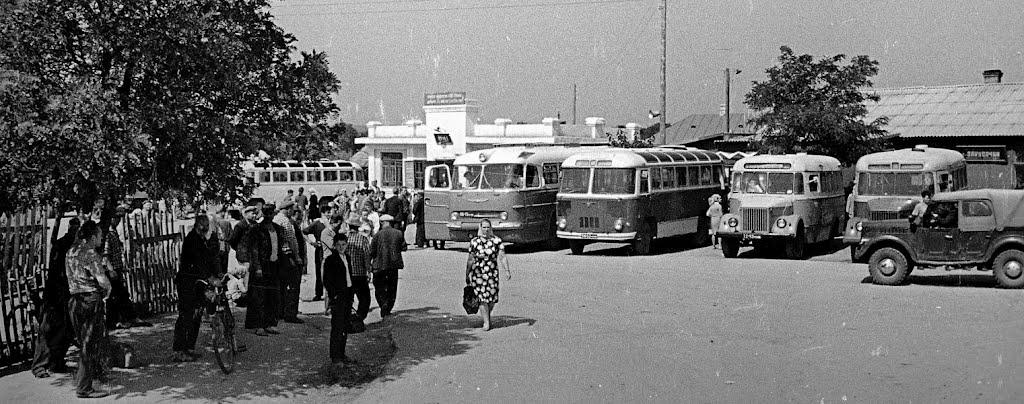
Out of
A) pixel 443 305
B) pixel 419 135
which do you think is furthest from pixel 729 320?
pixel 419 135

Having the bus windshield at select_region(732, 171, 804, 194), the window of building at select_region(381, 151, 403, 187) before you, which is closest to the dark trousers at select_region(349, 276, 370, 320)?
the bus windshield at select_region(732, 171, 804, 194)

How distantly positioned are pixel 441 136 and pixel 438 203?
31868 mm

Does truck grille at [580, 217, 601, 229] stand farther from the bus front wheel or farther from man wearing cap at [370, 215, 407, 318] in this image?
man wearing cap at [370, 215, 407, 318]

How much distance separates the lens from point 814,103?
3272 cm

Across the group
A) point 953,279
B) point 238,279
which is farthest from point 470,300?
point 953,279

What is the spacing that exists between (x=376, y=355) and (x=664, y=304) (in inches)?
215

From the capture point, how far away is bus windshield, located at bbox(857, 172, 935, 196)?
24125 millimetres

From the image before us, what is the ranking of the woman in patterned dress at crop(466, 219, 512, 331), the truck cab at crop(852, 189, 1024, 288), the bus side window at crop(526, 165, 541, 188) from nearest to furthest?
the woman in patterned dress at crop(466, 219, 512, 331)
the truck cab at crop(852, 189, 1024, 288)
the bus side window at crop(526, 165, 541, 188)

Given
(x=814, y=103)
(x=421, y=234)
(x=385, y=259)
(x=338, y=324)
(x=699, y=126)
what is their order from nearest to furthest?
(x=338, y=324), (x=385, y=259), (x=421, y=234), (x=814, y=103), (x=699, y=126)

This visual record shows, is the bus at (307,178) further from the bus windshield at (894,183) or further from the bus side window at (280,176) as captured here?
the bus windshield at (894,183)

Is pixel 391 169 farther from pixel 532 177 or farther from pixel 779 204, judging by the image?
pixel 779 204

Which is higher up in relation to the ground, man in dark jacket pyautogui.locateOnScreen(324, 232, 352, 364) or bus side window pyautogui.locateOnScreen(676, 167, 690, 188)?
bus side window pyautogui.locateOnScreen(676, 167, 690, 188)

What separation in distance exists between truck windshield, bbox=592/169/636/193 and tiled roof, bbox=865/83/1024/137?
1707 cm

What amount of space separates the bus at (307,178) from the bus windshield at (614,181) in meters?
30.3
